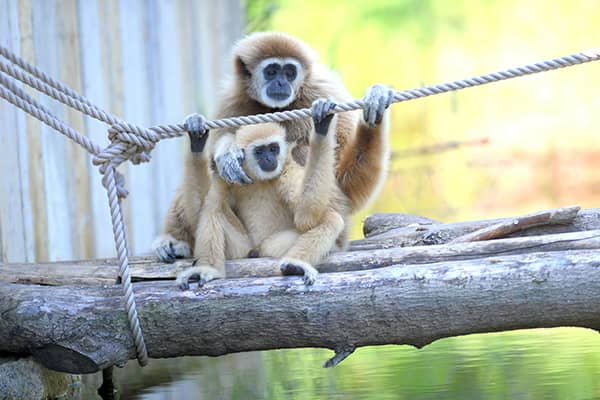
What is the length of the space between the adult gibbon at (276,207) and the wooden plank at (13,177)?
2042mm

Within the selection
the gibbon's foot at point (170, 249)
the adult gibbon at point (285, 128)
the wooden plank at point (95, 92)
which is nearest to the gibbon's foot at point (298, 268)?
the adult gibbon at point (285, 128)

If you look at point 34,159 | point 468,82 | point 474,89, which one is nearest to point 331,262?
point 468,82

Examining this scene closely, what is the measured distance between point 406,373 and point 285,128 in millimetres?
1893

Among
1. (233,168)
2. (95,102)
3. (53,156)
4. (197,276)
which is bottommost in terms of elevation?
(197,276)

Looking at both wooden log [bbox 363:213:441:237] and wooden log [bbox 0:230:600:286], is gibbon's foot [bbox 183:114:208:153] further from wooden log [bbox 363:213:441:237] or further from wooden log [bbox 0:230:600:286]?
wooden log [bbox 363:213:441:237]

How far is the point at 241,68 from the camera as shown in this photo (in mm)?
6289

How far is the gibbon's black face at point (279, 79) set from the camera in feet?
19.6

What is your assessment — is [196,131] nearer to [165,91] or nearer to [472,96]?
[165,91]

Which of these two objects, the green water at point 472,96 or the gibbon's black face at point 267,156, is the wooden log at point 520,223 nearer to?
the gibbon's black face at point 267,156

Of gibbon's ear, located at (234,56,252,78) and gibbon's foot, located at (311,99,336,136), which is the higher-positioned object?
gibbon's ear, located at (234,56,252,78)

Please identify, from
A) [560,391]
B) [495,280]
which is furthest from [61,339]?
[560,391]

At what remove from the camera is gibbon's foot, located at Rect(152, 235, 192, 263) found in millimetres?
5695

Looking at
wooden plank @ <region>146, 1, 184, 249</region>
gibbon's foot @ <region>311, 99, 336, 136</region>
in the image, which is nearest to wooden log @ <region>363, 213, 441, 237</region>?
gibbon's foot @ <region>311, 99, 336, 136</region>

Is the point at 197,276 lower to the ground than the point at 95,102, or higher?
lower
